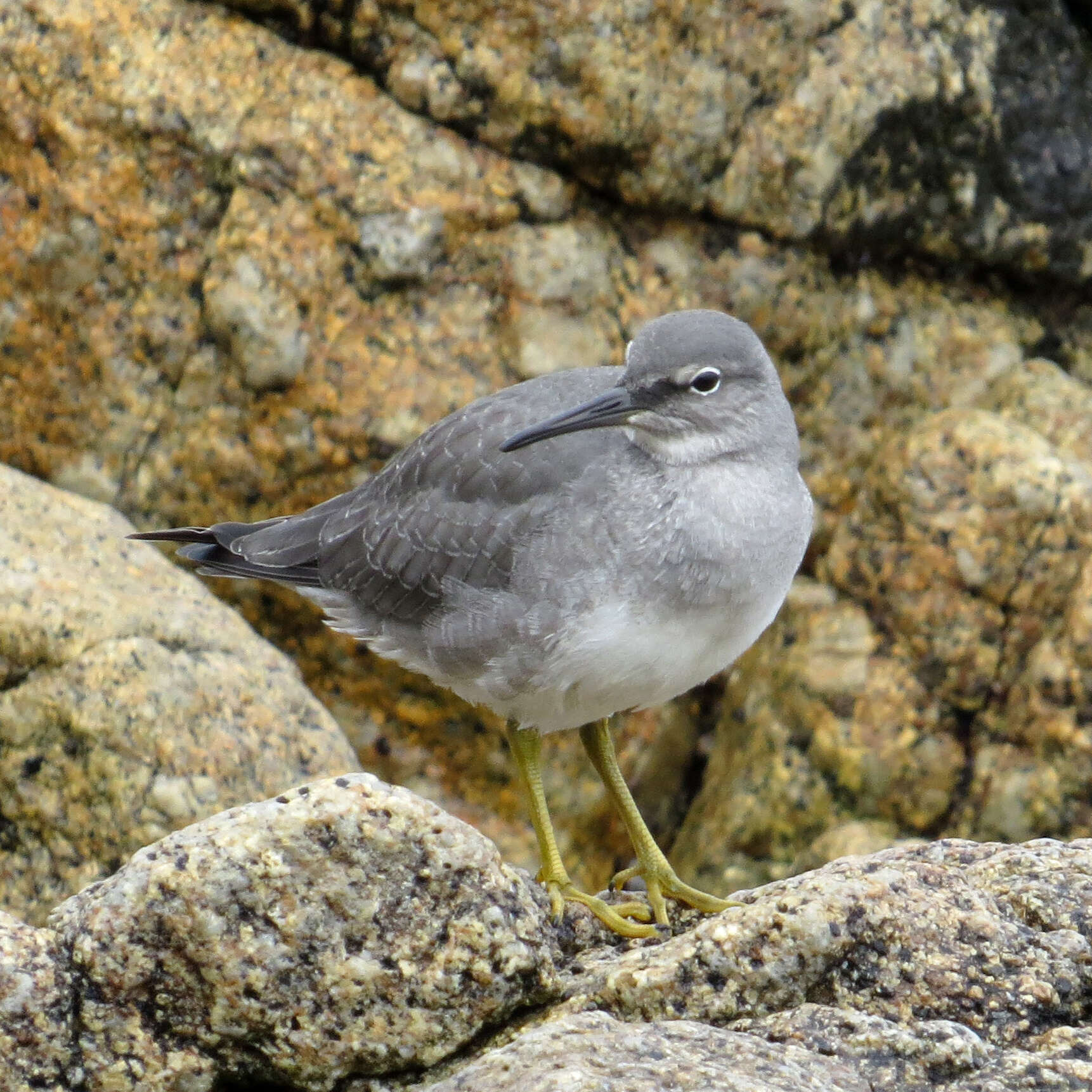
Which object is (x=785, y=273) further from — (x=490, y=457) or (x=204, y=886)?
(x=204, y=886)

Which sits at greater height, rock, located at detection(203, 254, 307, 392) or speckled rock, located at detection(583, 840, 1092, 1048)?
rock, located at detection(203, 254, 307, 392)

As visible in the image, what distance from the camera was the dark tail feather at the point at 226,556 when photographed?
24.7 ft

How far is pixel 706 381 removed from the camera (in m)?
6.32

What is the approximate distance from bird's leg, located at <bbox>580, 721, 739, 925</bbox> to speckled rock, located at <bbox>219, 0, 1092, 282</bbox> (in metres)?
3.34

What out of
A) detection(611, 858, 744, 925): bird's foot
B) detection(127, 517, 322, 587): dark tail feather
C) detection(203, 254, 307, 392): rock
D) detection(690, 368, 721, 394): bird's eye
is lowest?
detection(611, 858, 744, 925): bird's foot

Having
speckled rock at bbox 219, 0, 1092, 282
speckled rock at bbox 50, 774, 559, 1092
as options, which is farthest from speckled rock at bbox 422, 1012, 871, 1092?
speckled rock at bbox 219, 0, 1092, 282

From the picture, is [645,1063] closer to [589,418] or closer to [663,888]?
[663,888]

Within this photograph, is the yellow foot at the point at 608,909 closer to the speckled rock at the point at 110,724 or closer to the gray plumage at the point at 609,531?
the gray plumage at the point at 609,531

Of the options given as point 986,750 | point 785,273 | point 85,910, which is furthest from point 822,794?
point 85,910

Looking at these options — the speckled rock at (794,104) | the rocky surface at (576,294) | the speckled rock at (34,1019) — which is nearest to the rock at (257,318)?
the rocky surface at (576,294)

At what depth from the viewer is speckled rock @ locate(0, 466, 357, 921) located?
21.8 ft

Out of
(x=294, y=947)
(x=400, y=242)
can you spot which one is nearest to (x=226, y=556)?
(x=400, y=242)

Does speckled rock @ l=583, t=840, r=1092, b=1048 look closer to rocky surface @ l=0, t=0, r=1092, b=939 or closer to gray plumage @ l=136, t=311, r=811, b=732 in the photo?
gray plumage @ l=136, t=311, r=811, b=732

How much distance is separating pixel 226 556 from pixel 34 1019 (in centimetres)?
373
